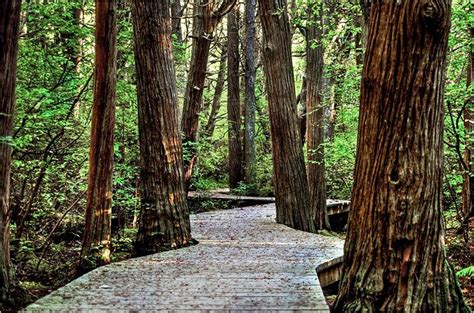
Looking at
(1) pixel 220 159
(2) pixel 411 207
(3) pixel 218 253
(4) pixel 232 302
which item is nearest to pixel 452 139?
(3) pixel 218 253

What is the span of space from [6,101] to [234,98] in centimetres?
1322

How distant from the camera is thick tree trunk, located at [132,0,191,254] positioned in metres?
6.23

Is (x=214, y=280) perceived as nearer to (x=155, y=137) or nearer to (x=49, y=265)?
(x=155, y=137)

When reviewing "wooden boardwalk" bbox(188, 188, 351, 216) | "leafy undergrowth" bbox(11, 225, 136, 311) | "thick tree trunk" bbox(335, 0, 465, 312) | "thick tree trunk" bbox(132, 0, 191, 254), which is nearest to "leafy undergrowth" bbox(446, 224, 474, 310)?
"wooden boardwalk" bbox(188, 188, 351, 216)

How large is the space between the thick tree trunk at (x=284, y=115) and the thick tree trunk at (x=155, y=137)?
280cm

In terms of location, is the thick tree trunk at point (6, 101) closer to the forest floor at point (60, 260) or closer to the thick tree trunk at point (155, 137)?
the forest floor at point (60, 260)

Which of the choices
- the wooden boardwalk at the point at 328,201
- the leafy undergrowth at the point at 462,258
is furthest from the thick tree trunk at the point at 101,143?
the wooden boardwalk at the point at 328,201

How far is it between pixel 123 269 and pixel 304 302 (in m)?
2.22

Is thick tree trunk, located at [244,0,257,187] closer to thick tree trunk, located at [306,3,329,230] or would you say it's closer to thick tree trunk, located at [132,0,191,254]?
thick tree trunk, located at [306,3,329,230]

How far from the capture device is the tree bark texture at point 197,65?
11.3m

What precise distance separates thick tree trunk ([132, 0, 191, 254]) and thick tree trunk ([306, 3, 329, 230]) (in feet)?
15.6

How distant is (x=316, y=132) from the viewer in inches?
428

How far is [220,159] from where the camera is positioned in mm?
20766

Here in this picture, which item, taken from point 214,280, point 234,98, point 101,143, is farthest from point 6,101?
point 234,98
